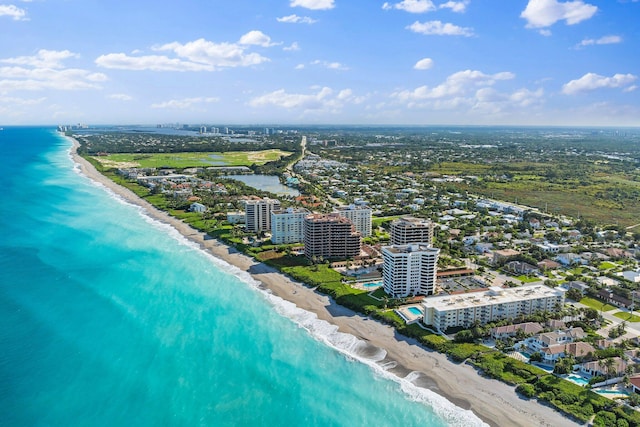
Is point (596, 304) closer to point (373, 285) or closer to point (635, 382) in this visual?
point (635, 382)

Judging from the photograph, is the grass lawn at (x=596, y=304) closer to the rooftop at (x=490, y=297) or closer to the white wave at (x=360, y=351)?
the rooftop at (x=490, y=297)

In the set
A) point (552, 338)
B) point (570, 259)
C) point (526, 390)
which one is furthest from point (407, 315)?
point (570, 259)

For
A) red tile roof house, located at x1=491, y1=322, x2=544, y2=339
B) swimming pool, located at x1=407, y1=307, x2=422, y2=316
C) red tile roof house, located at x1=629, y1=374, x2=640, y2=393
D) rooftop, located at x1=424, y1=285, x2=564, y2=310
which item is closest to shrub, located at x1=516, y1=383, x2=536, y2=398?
red tile roof house, located at x1=629, y1=374, x2=640, y2=393

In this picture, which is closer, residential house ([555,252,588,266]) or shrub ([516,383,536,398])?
shrub ([516,383,536,398])

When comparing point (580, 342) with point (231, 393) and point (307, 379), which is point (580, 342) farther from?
point (231, 393)

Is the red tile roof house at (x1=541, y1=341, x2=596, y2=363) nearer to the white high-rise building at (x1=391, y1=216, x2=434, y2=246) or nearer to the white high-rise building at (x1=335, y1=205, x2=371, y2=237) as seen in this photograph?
the white high-rise building at (x1=391, y1=216, x2=434, y2=246)

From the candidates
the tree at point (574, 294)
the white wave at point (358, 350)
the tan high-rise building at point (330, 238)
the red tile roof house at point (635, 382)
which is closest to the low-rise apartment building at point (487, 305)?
the tree at point (574, 294)
